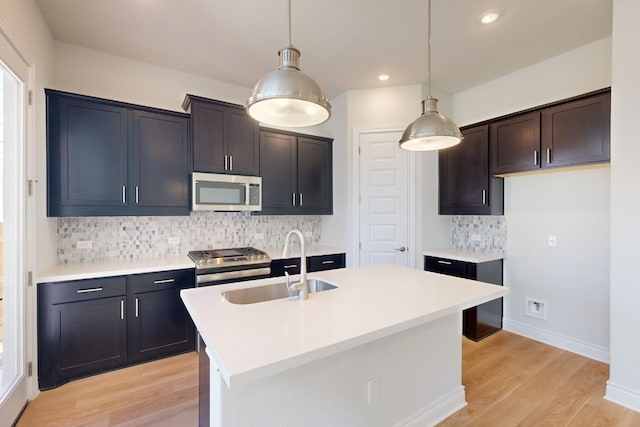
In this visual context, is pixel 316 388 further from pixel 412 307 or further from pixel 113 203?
pixel 113 203

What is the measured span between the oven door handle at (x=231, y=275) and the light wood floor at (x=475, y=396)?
74 centimetres

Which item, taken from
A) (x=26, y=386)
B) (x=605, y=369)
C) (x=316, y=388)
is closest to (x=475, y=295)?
(x=316, y=388)

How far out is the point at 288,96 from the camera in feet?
4.18

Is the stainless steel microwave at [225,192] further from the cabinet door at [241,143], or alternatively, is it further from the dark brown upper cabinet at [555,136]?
the dark brown upper cabinet at [555,136]

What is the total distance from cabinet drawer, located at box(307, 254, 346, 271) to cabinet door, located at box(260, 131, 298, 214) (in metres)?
0.67

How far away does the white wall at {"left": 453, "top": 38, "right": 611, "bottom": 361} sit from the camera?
281 cm

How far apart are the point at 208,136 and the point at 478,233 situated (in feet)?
11.1

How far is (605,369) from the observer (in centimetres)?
261

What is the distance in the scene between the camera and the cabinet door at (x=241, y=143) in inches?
129

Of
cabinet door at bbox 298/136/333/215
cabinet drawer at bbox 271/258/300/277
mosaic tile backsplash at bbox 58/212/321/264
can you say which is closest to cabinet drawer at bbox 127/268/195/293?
mosaic tile backsplash at bbox 58/212/321/264

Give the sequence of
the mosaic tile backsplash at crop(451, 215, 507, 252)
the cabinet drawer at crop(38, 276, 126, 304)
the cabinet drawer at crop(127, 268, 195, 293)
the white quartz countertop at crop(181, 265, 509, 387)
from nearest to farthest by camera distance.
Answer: the white quartz countertop at crop(181, 265, 509, 387) → the cabinet drawer at crop(38, 276, 126, 304) → the cabinet drawer at crop(127, 268, 195, 293) → the mosaic tile backsplash at crop(451, 215, 507, 252)

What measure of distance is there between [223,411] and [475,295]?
1.43 meters

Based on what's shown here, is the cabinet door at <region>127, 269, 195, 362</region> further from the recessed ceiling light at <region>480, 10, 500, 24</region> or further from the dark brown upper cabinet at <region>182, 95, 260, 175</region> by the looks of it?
the recessed ceiling light at <region>480, 10, 500, 24</region>

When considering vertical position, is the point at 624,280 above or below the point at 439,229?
below
